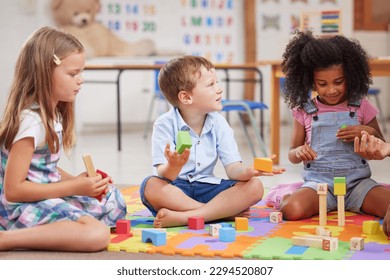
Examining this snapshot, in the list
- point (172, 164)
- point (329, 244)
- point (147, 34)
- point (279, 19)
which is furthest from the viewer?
point (279, 19)

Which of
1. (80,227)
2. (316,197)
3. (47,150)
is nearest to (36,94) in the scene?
(47,150)

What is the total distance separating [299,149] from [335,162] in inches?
5.3

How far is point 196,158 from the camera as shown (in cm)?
238

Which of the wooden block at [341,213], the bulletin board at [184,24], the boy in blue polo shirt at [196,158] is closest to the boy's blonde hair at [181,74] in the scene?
the boy in blue polo shirt at [196,158]

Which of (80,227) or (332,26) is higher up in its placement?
(332,26)

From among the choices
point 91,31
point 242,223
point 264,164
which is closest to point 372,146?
point 264,164

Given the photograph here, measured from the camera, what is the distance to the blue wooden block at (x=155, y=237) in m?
1.94

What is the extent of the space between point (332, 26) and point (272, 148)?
2.66 feet

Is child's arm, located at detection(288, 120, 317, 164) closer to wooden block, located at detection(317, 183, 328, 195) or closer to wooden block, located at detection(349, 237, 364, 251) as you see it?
wooden block, located at detection(317, 183, 328, 195)

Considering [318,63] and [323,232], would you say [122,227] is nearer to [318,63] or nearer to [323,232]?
[323,232]

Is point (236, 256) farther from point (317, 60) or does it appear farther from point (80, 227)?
point (317, 60)

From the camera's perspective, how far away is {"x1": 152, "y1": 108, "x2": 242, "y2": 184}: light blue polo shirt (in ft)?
7.73

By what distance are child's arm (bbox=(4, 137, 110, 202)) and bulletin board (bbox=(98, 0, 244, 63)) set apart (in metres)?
4.61

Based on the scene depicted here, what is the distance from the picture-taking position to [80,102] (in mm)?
6363
